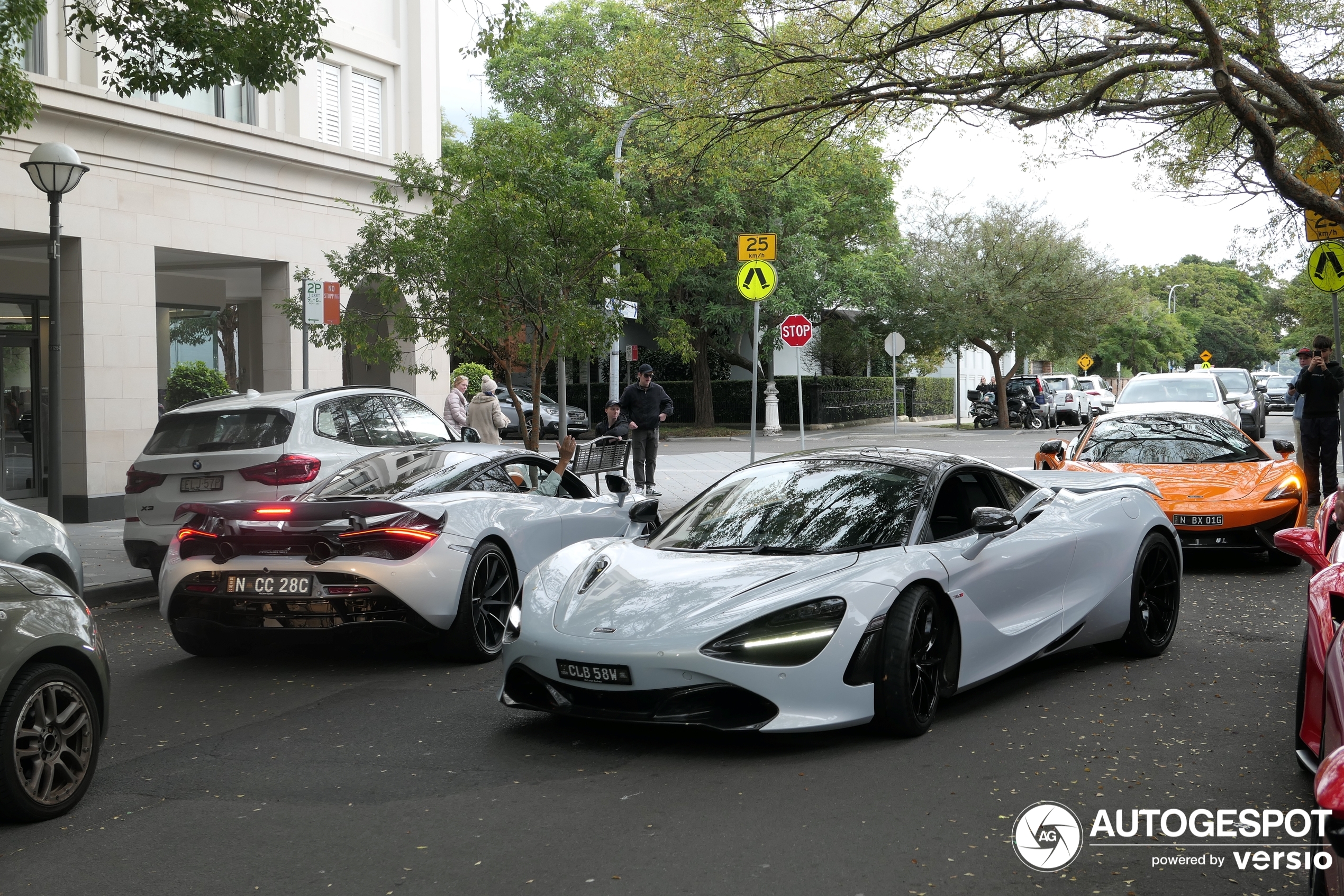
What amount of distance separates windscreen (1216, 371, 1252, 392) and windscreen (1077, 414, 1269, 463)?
19566 millimetres

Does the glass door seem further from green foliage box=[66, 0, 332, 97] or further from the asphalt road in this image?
the asphalt road

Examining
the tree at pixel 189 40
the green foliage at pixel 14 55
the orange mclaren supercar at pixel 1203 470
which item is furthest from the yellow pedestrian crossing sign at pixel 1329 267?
the green foliage at pixel 14 55

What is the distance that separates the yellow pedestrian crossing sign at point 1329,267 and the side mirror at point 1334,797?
13715 millimetres

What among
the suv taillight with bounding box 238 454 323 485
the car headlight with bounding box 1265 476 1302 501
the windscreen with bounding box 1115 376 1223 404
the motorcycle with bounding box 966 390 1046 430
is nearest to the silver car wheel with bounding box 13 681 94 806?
the suv taillight with bounding box 238 454 323 485

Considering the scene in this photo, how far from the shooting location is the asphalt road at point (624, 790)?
13.0 ft

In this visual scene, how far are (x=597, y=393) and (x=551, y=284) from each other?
109 feet

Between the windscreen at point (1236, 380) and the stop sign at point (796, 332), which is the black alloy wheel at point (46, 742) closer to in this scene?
the stop sign at point (796, 332)

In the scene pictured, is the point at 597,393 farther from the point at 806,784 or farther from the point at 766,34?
the point at 806,784

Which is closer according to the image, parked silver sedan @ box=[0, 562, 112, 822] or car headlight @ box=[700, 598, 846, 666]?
parked silver sedan @ box=[0, 562, 112, 822]

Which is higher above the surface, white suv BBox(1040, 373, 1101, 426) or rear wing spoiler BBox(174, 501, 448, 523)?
white suv BBox(1040, 373, 1101, 426)

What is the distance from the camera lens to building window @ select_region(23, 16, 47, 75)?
53.2ft

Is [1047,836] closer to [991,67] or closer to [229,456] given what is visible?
[229,456]

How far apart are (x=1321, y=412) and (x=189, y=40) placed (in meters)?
12.8

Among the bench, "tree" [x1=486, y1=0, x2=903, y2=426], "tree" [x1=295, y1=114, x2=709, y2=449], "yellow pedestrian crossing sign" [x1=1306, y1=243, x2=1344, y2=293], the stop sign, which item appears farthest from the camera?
"tree" [x1=486, y1=0, x2=903, y2=426]
